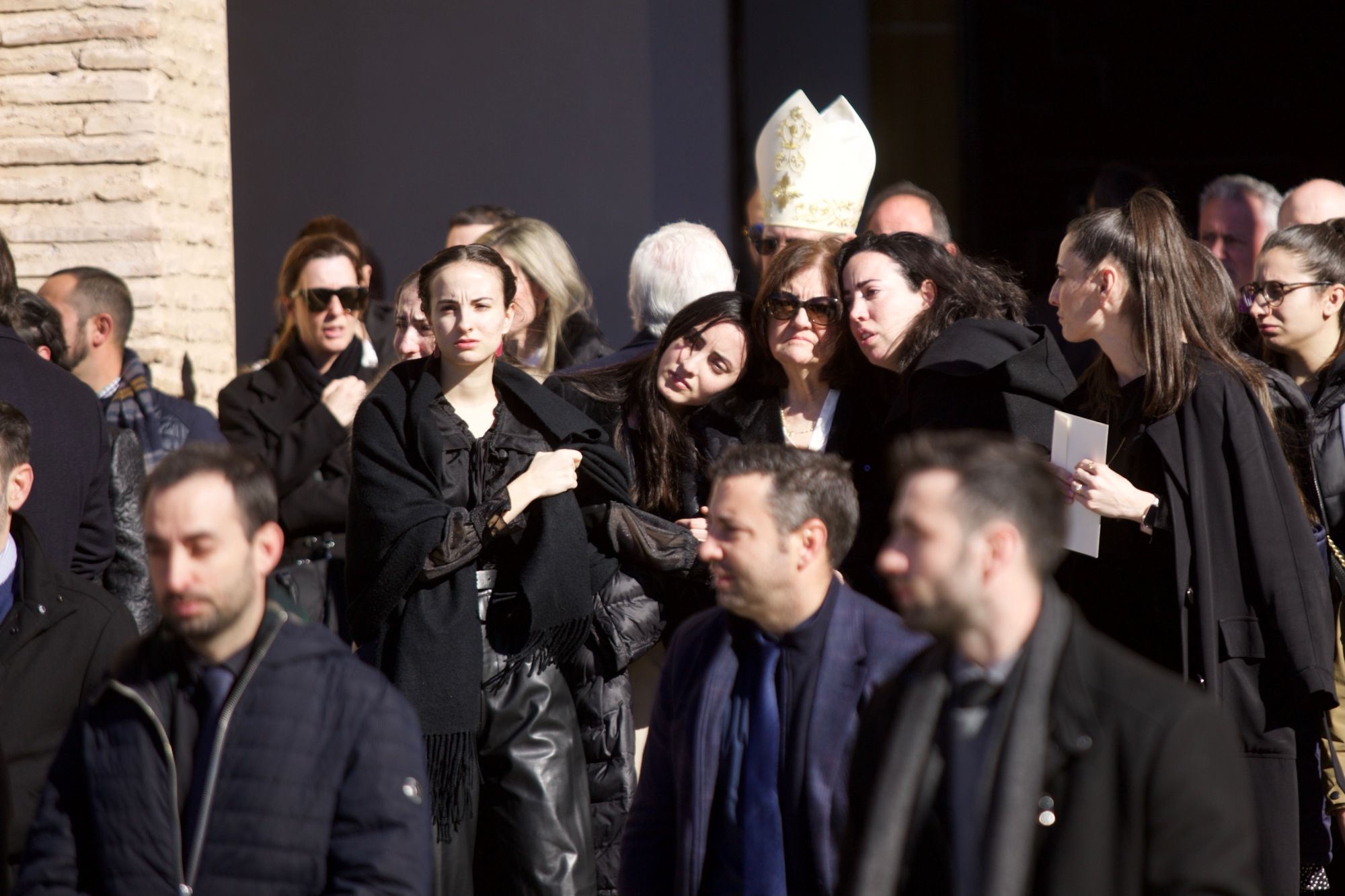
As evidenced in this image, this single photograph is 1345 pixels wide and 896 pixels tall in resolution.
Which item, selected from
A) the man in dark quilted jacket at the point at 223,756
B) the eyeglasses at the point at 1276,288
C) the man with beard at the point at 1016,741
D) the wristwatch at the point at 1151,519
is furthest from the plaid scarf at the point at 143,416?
the man with beard at the point at 1016,741

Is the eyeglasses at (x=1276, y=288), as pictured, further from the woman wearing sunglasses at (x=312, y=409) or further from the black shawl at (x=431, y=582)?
the woman wearing sunglasses at (x=312, y=409)

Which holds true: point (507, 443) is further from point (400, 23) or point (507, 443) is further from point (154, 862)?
point (400, 23)

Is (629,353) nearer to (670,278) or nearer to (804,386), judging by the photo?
(670,278)

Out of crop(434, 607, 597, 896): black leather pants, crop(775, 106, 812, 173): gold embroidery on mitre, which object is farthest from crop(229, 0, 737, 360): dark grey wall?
crop(434, 607, 597, 896): black leather pants

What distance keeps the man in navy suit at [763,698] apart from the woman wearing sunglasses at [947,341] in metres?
1.12

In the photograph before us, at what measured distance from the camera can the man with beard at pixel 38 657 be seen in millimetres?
3588

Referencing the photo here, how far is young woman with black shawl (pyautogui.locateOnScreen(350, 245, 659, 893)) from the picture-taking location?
4215mm

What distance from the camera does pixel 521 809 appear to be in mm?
4289

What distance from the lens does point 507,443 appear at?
14.5 feet

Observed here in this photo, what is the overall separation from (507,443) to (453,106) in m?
4.05

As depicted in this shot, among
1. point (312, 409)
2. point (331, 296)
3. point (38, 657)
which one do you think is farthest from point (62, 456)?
point (331, 296)

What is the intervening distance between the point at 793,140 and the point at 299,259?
183cm

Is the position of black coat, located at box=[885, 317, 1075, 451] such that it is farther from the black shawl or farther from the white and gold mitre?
the white and gold mitre

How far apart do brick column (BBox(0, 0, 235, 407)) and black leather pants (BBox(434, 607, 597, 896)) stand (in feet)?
9.93
